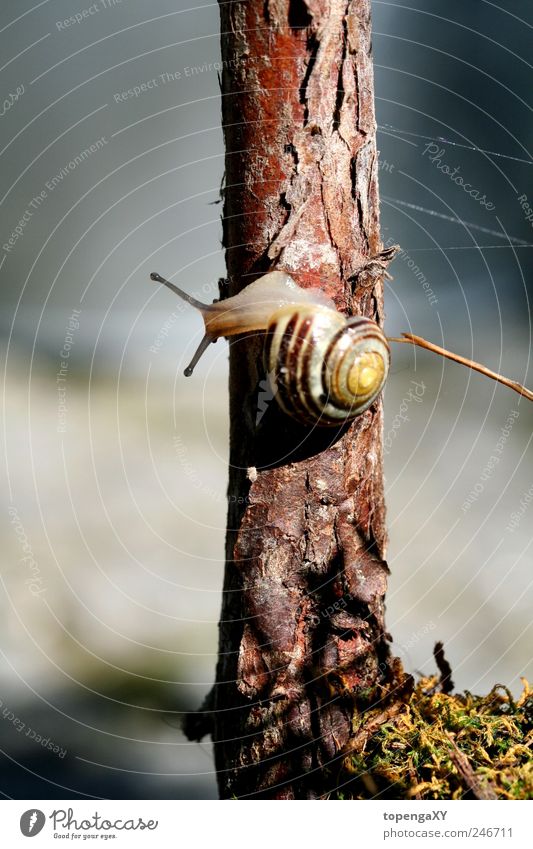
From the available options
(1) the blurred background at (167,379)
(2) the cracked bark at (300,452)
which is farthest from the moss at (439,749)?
(1) the blurred background at (167,379)

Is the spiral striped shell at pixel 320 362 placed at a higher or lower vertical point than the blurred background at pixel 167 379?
lower

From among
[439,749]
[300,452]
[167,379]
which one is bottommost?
[439,749]

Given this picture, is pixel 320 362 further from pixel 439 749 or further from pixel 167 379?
pixel 167 379

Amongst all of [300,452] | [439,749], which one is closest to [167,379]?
[300,452]

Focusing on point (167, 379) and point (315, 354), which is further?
point (167, 379)

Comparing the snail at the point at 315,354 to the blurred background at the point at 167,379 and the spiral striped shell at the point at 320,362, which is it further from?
the blurred background at the point at 167,379

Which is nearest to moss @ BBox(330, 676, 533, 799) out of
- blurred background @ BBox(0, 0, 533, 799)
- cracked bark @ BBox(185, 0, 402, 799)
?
cracked bark @ BBox(185, 0, 402, 799)

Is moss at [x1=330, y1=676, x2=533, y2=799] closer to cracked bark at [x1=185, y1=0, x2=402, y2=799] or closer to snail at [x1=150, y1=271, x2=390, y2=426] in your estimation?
cracked bark at [x1=185, y1=0, x2=402, y2=799]
